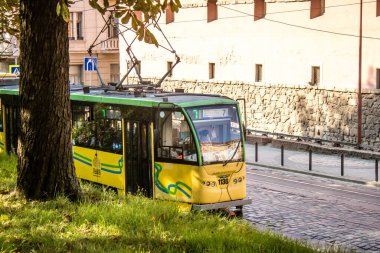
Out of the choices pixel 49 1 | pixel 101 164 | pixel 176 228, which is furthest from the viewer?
pixel 101 164

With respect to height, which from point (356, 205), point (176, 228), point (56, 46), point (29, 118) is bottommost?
point (356, 205)

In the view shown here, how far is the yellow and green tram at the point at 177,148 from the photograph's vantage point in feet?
54.1

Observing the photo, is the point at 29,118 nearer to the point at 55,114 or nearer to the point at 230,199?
the point at 55,114

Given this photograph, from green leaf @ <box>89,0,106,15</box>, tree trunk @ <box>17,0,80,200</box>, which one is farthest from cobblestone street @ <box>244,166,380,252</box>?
green leaf @ <box>89,0,106,15</box>

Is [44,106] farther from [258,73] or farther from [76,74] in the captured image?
[76,74]

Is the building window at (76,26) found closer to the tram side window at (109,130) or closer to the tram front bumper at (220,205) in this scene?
the tram side window at (109,130)

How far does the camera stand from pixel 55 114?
37.5 feet

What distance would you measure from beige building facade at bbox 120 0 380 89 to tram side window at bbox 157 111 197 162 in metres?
15.6

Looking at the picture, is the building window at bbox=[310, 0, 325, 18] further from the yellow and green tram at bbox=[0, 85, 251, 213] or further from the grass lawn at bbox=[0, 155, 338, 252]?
the grass lawn at bbox=[0, 155, 338, 252]

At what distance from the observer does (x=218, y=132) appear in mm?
16781

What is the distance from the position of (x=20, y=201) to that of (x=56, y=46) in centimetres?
225

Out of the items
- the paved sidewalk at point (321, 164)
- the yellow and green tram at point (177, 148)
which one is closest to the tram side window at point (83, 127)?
the yellow and green tram at point (177, 148)

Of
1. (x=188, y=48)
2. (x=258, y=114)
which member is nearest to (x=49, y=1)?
(x=258, y=114)

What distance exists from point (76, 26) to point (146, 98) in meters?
38.2
